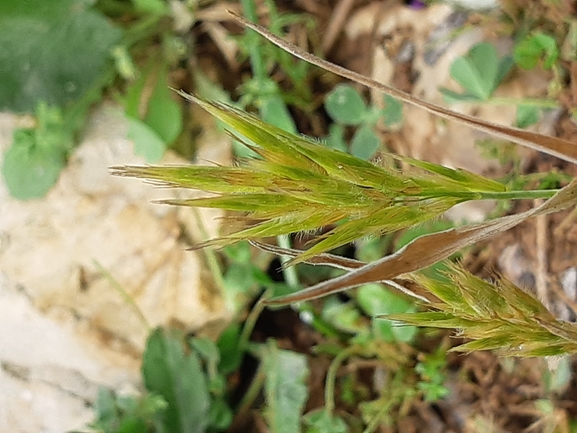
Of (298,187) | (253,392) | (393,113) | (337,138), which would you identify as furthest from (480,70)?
(253,392)

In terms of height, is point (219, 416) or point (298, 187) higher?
point (298, 187)

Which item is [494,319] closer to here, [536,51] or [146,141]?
[536,51]

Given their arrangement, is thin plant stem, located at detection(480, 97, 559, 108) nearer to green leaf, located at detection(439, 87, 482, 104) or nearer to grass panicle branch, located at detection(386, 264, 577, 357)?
green leaf, located at detection(439, 87, 482, 104)

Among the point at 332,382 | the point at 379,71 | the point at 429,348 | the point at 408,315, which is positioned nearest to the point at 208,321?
the point at 332,382

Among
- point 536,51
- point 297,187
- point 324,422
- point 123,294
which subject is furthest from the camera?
point 123,294

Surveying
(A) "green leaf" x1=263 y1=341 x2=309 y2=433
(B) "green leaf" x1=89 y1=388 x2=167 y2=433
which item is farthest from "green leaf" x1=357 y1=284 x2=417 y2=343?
(B) "green leaf" x1=89 y1=388 x2=167 y2=433

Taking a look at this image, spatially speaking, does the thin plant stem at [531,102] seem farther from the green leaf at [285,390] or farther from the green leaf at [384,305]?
the green leaf at [285,390]
